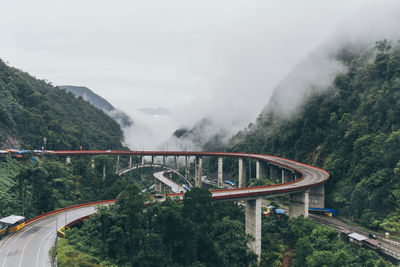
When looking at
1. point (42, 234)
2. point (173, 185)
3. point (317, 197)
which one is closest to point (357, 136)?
point (317, 197)

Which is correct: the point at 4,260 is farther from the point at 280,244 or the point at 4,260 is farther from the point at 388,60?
the point at 388,60

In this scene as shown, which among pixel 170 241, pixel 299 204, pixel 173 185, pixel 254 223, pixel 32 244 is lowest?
pixel 173 185

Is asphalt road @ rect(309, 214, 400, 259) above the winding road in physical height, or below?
below

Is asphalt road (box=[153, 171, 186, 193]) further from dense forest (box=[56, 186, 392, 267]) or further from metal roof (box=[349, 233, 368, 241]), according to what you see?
metal roof (box=[349, 233, 368, 241])

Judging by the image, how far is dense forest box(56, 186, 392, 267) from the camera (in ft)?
132

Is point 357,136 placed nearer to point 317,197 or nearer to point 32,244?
point 317,197

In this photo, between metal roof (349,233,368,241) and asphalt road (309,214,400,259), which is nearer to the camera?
asphalt road (309,214,400,259)

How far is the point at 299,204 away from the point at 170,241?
3481cm

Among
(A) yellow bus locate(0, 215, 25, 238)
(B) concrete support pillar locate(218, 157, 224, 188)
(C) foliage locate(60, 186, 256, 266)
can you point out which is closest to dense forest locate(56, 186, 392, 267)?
(C) foliage locate(60, 186, 256, 266)

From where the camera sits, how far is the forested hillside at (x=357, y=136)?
6131 cm

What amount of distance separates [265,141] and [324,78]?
36492 mm

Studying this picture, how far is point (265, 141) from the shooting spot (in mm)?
128375

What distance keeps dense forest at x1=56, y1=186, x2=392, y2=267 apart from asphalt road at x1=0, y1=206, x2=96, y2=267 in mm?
2261

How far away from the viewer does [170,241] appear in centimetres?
4419
